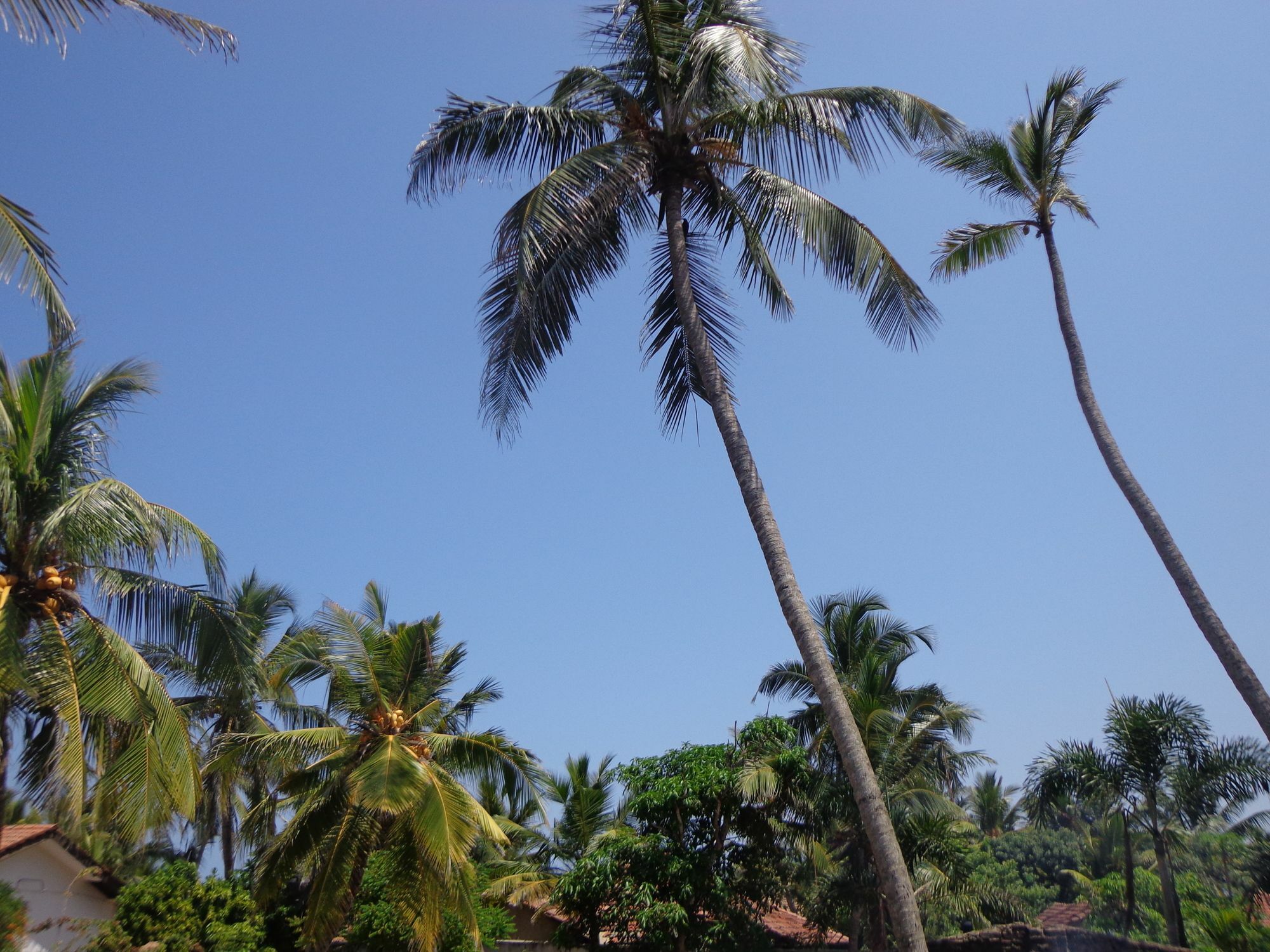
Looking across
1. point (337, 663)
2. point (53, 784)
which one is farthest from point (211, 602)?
point (337, 663)

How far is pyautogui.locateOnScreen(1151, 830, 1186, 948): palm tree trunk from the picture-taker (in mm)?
17906

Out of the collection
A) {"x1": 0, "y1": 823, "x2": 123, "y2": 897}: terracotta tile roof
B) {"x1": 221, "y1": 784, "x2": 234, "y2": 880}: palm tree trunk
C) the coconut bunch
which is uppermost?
{"x1": 221, "y1": 784, "x2": 234, "y2": 880}: palm tree trunk

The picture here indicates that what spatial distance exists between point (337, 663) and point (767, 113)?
12104 millimetres

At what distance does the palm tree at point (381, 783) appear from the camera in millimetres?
15758

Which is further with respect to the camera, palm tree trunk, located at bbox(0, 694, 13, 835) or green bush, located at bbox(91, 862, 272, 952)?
green bush, located at bbox(91, 862, 272, 952)

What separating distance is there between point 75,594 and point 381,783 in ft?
18.5

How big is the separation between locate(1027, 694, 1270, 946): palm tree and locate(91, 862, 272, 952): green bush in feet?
49.9

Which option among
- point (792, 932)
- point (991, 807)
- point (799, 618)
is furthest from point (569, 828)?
point (991, 807)

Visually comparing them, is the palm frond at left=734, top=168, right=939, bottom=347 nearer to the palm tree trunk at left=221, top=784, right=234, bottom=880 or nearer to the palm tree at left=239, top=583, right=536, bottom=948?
the palm tree at left=239, top=583, right=536, bottom=948

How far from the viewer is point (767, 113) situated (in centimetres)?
1230

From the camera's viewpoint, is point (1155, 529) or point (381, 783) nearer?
point (1155, 529)

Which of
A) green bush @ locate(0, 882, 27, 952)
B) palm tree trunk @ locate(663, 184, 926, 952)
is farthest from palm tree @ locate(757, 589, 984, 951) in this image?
green bush @ locate(0, 882, 27, 952)

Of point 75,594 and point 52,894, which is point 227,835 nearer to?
point 52,894

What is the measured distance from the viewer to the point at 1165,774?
18.7 metres
